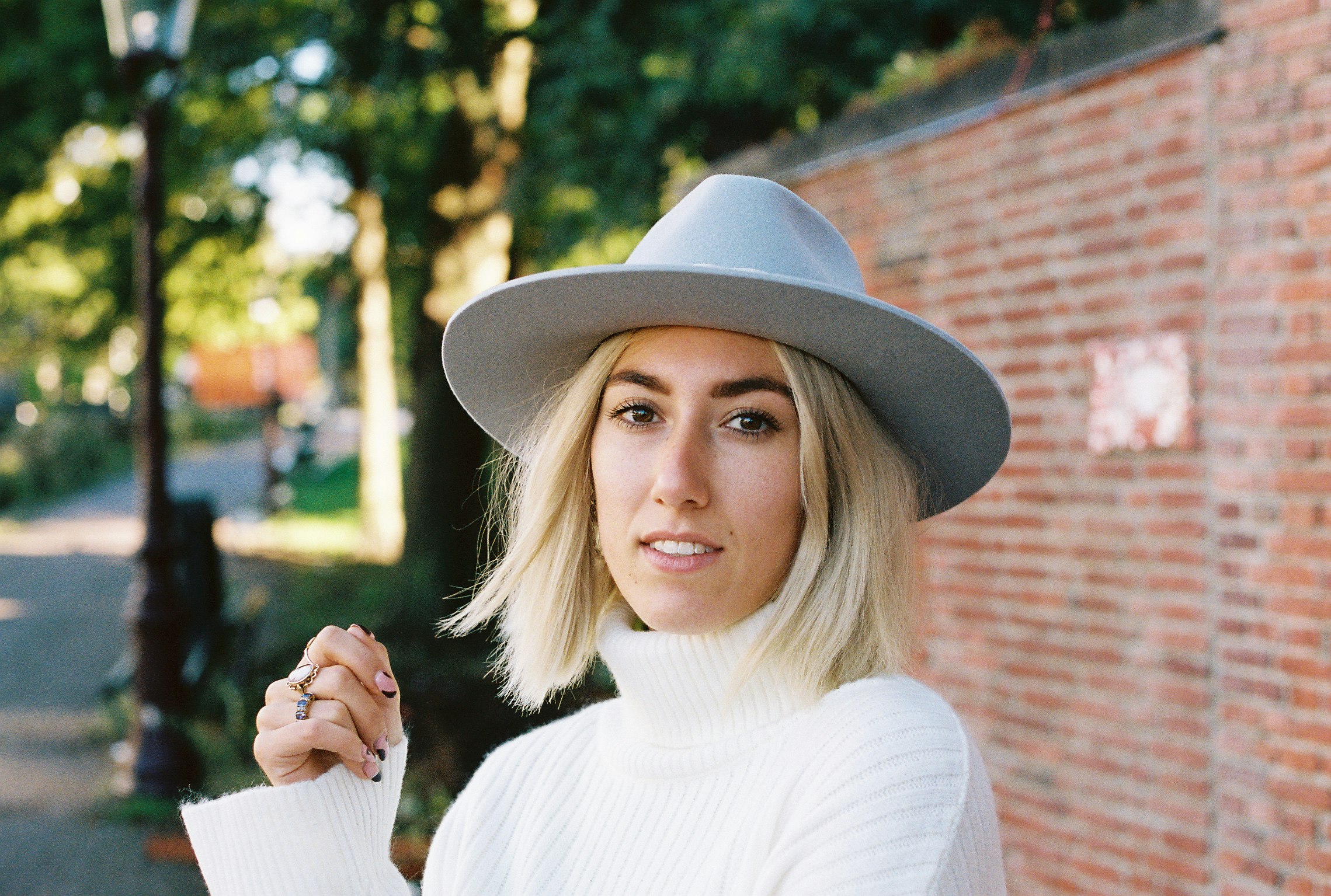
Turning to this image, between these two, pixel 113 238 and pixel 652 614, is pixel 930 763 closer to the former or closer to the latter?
pixel 652 614

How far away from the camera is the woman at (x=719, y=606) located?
158cm

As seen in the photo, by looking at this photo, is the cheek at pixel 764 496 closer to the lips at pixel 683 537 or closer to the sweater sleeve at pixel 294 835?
the lips at pixel 683 537

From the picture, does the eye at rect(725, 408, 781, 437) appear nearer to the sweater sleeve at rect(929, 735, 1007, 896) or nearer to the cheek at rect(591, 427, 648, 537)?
the cheek at rect(591, 427, 648, 537)

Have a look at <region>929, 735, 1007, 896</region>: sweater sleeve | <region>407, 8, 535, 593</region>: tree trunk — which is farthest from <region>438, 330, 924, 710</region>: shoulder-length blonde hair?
<region>407, 8, 535, 593</region>: tree trunk

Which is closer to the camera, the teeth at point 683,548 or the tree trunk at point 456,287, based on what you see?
the teeth at point 683,548

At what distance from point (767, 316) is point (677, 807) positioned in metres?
0.71

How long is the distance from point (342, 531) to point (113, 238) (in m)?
5.97

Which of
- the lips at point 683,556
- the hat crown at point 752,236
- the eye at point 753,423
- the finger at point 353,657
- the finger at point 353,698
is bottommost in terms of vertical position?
the finger at point 353,698

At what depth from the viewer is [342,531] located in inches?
729

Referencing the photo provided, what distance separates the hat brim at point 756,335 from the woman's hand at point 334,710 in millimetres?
553

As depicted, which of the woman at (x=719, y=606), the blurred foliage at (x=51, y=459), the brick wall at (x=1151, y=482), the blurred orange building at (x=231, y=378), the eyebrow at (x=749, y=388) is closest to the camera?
the woman at (x=719, y=606)

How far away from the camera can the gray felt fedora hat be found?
1625mm

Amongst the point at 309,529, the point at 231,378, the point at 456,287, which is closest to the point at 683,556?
the point at 456,287

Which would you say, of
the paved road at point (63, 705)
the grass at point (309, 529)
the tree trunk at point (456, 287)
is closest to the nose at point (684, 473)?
the paved road at point (63, 705)
